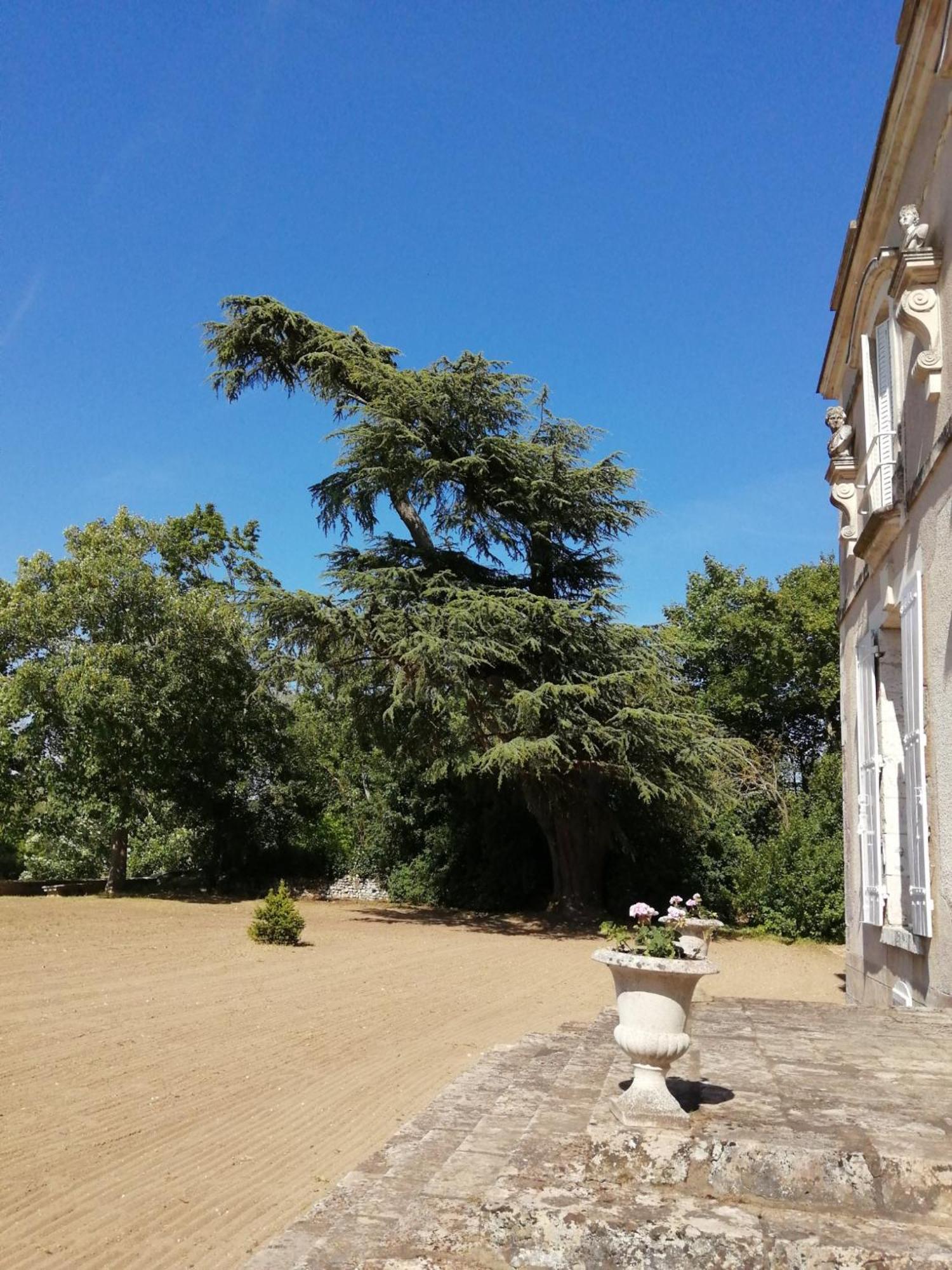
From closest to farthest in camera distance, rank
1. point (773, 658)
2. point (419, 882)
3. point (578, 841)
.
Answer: point (578, 841) < point (419, 882) < point (773, 658)

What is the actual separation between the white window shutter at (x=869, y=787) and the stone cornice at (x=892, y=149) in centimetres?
351

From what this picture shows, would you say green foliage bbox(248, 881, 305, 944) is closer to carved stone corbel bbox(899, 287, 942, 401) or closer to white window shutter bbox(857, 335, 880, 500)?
white window shutter bbox(857, 335, 880, 500)

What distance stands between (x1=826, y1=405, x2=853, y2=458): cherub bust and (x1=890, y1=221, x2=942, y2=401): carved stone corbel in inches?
127

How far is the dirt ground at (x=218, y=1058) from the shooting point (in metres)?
4.86

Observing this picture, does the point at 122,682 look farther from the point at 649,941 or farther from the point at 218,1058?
the point at 649,941

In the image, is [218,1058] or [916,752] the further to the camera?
[218,1058]

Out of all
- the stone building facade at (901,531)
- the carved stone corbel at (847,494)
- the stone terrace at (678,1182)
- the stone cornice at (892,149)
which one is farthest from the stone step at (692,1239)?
the carved stone corbel at (847,494)

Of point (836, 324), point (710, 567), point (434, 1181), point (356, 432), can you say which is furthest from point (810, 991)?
point (710, 567)

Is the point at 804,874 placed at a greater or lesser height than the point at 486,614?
lesser

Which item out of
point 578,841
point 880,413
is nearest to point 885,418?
point 880,413

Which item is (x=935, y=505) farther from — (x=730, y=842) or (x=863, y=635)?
(x=730, y=842)

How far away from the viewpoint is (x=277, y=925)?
54.7ft

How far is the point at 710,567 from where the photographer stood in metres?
35.7

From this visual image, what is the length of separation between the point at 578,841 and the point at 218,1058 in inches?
652
